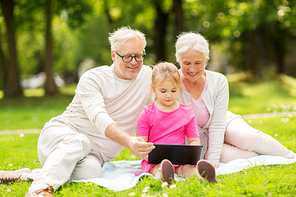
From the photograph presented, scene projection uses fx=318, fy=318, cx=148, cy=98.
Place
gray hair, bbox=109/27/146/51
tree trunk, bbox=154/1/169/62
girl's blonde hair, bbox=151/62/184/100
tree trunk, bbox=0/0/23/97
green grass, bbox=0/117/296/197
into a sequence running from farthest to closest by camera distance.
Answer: tree trunk, bbox=154/1/169/62, tree trunk, bbox=0/0/23/97, gray hair, bbox=109/27/146/51, girl's blonde hair, bbox=151/62/184/100, green grass, bbox=0/117/296/197

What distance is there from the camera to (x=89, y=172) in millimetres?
3596

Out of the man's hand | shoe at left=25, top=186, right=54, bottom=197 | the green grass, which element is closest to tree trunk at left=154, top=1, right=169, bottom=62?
the green grass

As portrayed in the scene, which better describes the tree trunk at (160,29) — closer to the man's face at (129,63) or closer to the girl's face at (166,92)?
the man's face at (129,63)

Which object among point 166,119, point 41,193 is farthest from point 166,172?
point 41,193

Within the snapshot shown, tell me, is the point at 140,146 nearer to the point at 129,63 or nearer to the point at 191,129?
the point at 191,129

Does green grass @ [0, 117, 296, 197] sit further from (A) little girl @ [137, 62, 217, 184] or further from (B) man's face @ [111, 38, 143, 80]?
(B) man's face @ [111, 38, 143, 80]

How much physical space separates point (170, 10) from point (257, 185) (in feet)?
65.0

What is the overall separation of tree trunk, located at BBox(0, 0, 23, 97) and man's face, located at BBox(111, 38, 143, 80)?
14.9m

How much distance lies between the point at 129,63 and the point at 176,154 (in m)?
1.25

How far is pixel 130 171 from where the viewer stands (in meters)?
4.05

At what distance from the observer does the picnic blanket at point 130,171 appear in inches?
131

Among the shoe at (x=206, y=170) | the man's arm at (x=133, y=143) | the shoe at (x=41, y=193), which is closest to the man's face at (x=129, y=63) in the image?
the man's arm at (x=133, y=143)

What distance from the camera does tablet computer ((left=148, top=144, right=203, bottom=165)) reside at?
3244 millimetres

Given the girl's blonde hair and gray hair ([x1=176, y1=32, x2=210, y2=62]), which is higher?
gray hair ([x1=176, y1=32, x2=210, y2=62])
